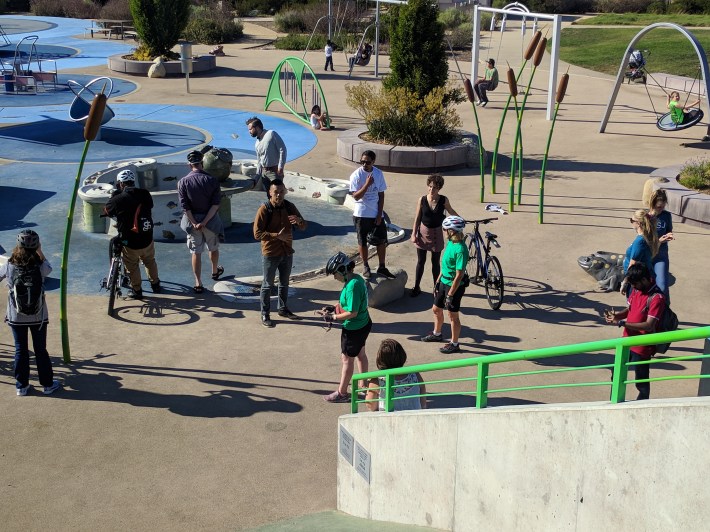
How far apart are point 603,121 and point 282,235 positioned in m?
13.2

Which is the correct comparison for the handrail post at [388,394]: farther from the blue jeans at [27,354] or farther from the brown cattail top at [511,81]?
the brown cattail top at [511,81]

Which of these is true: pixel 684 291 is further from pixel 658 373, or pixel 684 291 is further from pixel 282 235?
pixel 282 235

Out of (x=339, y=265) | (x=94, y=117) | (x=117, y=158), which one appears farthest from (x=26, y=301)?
(x=117, y=158)

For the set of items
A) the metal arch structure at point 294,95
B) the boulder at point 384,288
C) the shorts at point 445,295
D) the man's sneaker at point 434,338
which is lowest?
the man's sneaker at point 434,338

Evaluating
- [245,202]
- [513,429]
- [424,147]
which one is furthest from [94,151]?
[513,429]

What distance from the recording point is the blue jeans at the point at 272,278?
9.95 m

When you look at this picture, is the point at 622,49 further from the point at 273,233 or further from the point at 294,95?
the point at 273,233

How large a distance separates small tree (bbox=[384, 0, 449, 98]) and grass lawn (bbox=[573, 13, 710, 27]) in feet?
100

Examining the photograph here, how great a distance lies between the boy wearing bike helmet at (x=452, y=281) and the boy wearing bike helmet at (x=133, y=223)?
3437 millimetres

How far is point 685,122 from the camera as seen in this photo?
19.6 metres

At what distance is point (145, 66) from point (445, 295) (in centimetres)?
2271

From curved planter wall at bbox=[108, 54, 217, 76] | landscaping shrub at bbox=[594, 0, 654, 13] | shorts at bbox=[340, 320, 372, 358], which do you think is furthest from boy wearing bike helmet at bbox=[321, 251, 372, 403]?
landscaping shrub at bbox=[594, 0, 654, 13]

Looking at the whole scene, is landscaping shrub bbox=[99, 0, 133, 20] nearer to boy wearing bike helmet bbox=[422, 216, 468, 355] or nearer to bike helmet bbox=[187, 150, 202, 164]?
bike helmet bbox=[187, 150, 202, 164]

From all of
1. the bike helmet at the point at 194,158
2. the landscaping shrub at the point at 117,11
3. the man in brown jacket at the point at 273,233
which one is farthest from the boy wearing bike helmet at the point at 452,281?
the landscaping shrub at the point at 117,11
